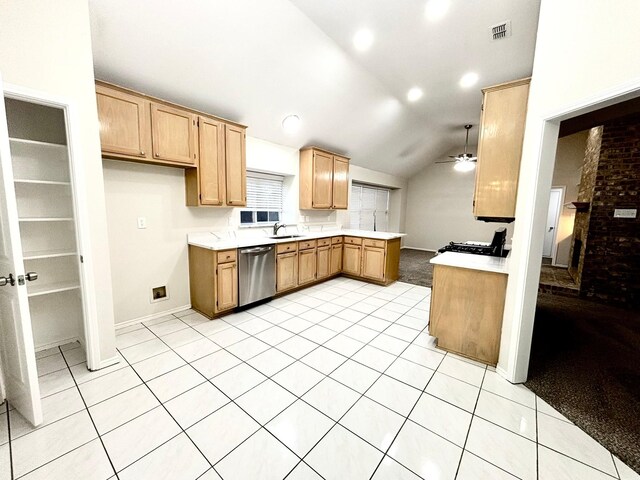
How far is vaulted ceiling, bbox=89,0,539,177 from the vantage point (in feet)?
7.30

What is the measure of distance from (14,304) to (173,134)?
1964 mm

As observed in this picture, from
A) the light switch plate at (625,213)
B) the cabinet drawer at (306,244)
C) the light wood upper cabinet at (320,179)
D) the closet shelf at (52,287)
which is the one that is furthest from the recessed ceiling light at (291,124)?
A: the light switch plate at (625,213)

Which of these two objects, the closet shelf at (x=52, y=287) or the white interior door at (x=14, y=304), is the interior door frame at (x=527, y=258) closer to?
the white interior door at (x=14, y=304)

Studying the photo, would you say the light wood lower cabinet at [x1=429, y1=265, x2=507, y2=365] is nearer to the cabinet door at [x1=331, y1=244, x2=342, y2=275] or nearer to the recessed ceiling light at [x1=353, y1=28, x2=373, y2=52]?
the cabinet door at [x1=331, y1=244, x2=342, y2=275]

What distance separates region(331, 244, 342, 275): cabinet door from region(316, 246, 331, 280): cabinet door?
9 cm

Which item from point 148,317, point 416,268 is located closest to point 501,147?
point 416,268

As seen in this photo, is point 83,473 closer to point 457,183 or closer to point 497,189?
point 497,189

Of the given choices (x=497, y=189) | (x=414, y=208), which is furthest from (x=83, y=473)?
(x=414, y=208)

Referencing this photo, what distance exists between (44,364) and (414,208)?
8623mm

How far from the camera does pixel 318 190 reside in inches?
180

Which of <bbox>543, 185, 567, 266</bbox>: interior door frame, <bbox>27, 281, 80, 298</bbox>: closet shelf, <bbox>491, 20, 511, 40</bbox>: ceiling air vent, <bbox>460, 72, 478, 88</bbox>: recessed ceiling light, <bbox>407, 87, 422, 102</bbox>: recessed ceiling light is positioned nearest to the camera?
<bbox>27, 281, 80, 298</bbox>: closet shelf

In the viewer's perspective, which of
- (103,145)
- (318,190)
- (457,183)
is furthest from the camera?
(457,183)

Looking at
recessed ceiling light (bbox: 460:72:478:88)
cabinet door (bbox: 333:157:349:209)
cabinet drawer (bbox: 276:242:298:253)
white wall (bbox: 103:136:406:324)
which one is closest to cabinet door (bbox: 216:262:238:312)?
white wall (bbox: 103:136:406:324)

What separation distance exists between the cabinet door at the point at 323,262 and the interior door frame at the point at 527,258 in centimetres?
278
